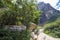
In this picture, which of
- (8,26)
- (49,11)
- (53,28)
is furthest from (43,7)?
(8,26)

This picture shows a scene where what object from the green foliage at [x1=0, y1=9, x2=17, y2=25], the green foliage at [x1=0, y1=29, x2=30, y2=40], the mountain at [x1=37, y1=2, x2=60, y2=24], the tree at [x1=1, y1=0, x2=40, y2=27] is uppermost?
the mountain at [x1=37, y1=2, x2=60, y2=24]

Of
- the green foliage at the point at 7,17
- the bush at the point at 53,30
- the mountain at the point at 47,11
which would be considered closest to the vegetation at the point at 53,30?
the bush at the point at 53,30

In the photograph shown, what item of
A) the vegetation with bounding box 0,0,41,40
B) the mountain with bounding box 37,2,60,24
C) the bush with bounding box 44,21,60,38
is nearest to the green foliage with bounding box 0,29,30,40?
the vegetation with bounding box 0,0,41,40

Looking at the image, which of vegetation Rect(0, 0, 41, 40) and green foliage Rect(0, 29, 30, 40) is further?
vegetation Rect(0, 0, 41, 40)

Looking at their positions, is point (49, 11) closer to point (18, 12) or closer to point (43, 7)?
point (43, 7)

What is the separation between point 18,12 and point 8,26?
1186 millimetres

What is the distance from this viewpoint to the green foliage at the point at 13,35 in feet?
23.0

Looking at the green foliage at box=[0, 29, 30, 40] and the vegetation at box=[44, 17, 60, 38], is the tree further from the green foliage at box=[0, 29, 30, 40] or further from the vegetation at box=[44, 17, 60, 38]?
the vegetation at box=[44, 17, 60, 38]

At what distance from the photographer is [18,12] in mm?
9055

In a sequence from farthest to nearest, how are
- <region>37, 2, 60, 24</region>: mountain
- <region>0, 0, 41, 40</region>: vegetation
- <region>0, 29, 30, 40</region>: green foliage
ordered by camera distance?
<region>37, 2, 60, 24</region>: mountain → <region>0, 0, 41, 40</region>: vegetation → <region>0, 29, 30, 40</region>: green foliage

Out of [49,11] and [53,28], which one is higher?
[49,11]

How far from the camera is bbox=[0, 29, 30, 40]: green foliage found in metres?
7.02

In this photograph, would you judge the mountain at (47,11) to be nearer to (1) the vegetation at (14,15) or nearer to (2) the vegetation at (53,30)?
(2) the vegetation at (53,30)

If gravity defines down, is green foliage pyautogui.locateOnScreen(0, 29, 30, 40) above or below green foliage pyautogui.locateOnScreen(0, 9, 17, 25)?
below
